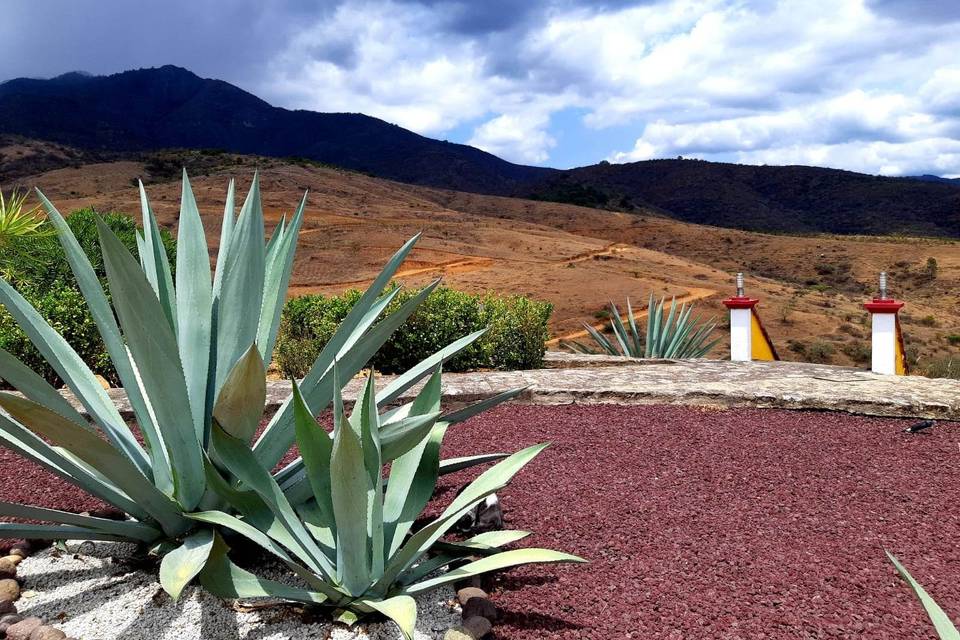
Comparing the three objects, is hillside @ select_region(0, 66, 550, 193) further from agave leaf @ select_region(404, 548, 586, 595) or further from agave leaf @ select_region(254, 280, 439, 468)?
agave leaf @ select_region(404, 548, 586, 595)

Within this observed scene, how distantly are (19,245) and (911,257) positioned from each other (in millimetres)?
37355

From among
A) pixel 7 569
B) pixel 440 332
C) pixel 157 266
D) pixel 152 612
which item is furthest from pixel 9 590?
pixel 440 332

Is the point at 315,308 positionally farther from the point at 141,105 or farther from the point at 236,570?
the point at 141,105

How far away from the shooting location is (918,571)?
2885 mm

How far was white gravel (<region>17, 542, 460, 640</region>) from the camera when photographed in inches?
92.4

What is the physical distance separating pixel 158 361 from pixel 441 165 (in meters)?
98.6

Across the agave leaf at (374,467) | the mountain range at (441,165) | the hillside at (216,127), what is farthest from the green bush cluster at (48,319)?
the hillside at (216,127)

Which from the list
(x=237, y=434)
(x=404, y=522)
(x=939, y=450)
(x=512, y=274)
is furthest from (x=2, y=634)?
(x=512, y=274)

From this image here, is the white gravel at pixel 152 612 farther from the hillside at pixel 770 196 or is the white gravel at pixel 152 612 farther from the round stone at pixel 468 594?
the hillside at pixel 770 196

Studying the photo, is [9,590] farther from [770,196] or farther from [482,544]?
[770,196]

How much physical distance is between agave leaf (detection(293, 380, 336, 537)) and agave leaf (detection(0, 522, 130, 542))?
2.70 feet

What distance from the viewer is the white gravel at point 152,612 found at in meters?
2.35

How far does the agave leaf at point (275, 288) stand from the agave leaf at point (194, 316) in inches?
10.2

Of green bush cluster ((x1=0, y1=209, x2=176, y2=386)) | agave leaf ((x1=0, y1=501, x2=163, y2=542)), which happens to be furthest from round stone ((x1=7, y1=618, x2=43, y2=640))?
green bush cluster ((x1=0, y1=209, x2=176, y2=386))
